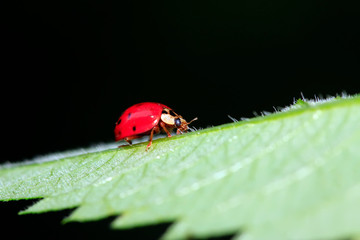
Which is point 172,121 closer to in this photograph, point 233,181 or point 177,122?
point 177,122

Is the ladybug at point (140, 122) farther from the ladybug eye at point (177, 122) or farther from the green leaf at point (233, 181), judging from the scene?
the green leaf at point (233, 181)

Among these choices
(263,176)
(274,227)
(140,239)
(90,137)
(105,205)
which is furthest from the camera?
(90,137)

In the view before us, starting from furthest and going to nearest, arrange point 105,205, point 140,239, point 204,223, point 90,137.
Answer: point 90,137
point 140,239
point 105,205
point 204,223

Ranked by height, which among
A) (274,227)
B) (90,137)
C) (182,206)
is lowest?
(274,227)

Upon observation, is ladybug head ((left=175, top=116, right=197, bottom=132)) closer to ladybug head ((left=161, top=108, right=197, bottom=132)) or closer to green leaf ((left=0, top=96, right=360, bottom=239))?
ladybug head ((left=161, top=108, right=197, bottom=132))

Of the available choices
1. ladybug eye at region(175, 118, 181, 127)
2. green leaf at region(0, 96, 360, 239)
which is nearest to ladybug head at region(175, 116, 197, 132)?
ladybug eye at region(175, 118, 181, 127)

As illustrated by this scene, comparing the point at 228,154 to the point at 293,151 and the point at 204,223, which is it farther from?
the point at 204,223

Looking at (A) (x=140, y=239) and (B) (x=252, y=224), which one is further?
(A) (x=140, y=239)

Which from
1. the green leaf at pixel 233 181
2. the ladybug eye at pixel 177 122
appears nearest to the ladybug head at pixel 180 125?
the ladybug eye at pixel 177 122

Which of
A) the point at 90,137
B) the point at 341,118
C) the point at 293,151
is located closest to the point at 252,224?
the point at 293,151
